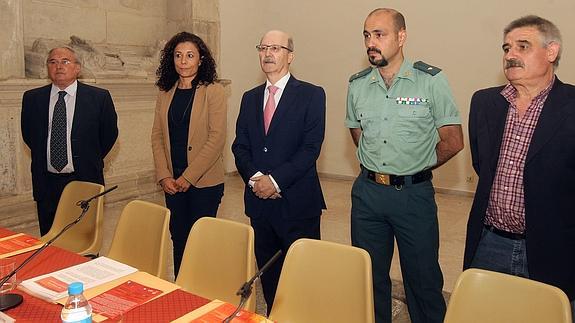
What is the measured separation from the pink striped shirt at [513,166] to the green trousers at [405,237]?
0.43m

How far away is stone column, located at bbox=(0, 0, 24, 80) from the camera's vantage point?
509cm

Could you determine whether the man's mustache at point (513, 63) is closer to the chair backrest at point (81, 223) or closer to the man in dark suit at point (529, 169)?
the man in dark suit at point (529, 169)

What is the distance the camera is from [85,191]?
10.7 ft

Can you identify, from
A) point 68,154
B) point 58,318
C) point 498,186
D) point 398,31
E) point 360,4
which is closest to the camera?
point 58,318

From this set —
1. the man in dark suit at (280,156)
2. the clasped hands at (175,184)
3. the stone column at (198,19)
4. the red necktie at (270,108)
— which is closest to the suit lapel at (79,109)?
the clasped hands at (175,184)

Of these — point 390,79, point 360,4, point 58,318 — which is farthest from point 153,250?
point 360,4

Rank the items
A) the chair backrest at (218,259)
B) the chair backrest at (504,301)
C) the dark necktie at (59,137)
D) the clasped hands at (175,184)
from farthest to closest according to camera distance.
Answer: the dark necktie at (59,137) < the clasped hands at (175,184) < the chair backrest at (218,259) < the chair backrest at (504,301)

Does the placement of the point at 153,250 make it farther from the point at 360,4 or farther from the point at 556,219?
the point at 360,4

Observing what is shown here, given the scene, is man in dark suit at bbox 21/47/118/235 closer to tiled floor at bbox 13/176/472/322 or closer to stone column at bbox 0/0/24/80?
tiled floor at bbox 13/176/472/322

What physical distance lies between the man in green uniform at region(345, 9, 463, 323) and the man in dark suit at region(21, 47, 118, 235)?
1923 millimetres

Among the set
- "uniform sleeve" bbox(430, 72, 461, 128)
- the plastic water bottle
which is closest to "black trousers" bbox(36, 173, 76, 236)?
the plastic water bottle

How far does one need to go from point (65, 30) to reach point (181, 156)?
12.1 ft

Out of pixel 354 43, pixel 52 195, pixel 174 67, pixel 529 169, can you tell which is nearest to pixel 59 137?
pixel 52 195

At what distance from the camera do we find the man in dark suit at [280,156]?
2861 mm
